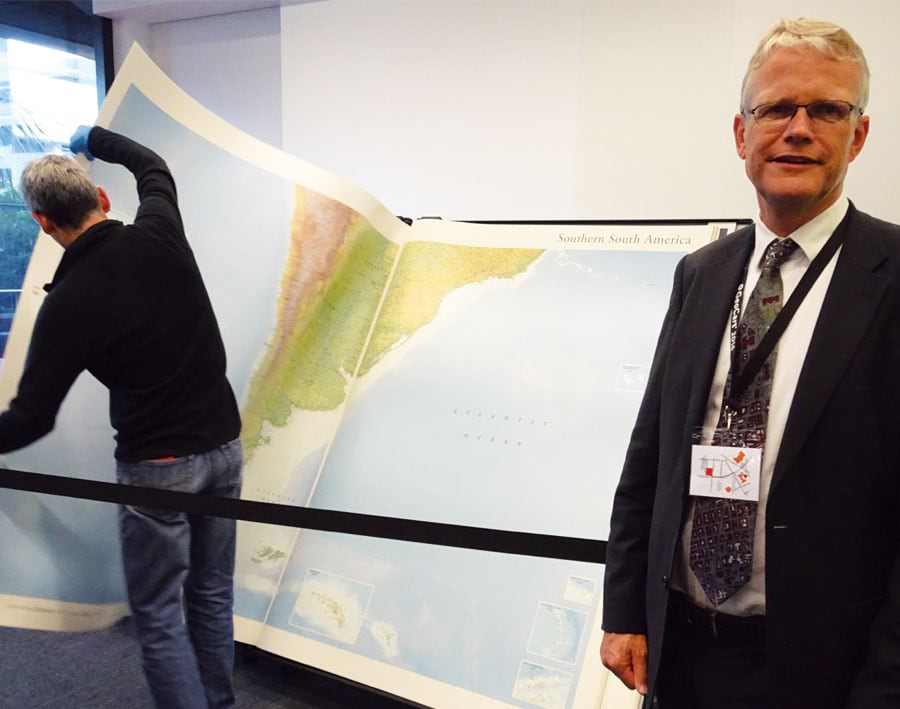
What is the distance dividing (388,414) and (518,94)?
1527mm

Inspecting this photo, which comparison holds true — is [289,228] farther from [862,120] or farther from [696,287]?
[862,120]

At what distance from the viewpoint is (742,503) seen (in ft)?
3.14

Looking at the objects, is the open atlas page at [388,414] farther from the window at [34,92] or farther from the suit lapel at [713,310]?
the suit lapel at [713,310]

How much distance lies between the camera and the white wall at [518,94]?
2.65 metres

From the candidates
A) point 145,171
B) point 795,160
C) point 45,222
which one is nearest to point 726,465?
point 795,160

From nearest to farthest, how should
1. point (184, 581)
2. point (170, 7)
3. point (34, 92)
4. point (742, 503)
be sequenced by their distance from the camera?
point (742, 503)
point (184, 581)
point (34, 92)
point (170, 7)

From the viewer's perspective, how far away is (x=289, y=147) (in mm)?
3449

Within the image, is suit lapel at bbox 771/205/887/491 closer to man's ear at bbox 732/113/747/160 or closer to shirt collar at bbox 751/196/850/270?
shirt collar at bbox 751/196/850/270


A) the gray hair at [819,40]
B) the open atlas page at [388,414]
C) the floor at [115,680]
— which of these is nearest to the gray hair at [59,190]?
the open atlas page at [388,414]

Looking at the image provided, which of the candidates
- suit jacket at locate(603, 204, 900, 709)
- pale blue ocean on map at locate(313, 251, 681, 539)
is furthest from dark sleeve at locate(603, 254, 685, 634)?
pale blue ocean on map at locate(313, 251, 681, 539)

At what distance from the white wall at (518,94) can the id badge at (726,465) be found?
198 cm

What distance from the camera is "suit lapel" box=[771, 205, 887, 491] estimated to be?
0.88 metres

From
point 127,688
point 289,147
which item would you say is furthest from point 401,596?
point 289,147

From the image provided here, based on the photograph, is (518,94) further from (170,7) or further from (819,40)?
(819,40)
